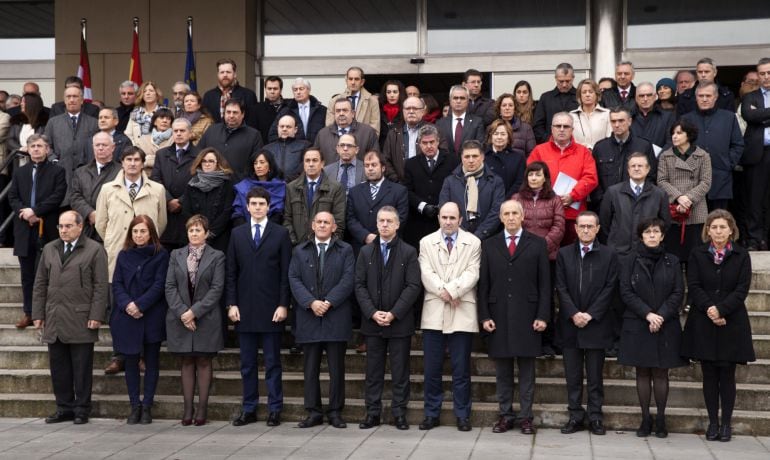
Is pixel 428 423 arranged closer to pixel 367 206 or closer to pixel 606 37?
pixel 367 206

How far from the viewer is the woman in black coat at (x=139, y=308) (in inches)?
363

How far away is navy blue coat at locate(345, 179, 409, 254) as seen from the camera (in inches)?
385

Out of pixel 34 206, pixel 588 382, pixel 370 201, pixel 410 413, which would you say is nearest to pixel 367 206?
pixel 370 201

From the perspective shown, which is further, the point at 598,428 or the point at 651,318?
the point at 598,428

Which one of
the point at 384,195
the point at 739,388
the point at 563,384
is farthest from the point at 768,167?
the point at 384,195

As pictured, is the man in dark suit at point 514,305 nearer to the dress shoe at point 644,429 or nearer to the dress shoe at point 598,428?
the dress shoe at point 598,428

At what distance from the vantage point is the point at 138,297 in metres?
A: 9.28

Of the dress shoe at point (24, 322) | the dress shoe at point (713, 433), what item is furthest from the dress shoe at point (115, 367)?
the dress shoe at point (713, 433)

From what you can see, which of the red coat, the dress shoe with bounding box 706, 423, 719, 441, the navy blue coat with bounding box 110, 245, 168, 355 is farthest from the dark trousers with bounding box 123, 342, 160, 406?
the dress shoe with bounding box 706, 423, 719, 441

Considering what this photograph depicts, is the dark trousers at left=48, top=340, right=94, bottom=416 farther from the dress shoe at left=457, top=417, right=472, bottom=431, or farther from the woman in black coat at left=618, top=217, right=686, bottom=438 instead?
A: the woman in black coat at left=618, top=217, right=686, bottom=438

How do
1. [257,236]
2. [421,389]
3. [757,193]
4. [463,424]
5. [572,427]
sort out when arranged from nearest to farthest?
[572,427] → [463,424] → [257,236] → [421,389] → [757,193]

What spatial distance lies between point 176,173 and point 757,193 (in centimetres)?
608

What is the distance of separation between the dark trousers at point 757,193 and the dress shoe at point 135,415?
6520 mm

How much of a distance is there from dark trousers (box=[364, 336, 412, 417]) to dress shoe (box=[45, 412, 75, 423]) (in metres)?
2.72
